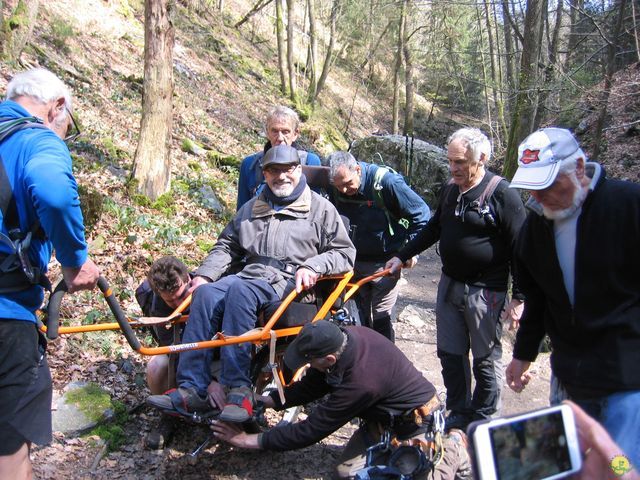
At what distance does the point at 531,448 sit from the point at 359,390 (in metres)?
1.78

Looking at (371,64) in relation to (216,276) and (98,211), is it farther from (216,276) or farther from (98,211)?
(216,276)

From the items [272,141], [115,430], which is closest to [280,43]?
[272,141]

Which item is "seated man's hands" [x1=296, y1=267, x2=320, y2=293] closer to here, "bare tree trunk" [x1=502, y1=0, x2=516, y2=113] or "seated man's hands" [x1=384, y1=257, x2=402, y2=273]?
"seated man's hands" [x1=384, y1=257, x2=402, y2=273]

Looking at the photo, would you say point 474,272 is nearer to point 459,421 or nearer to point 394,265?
point 394,265

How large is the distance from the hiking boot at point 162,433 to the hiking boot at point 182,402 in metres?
0.59

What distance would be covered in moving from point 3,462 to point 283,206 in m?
2.47

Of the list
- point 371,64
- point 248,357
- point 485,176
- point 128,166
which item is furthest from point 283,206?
point 371,64

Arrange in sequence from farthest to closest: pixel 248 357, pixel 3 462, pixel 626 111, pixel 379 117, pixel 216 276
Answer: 1. pixel 379 117
2. pixel 626 111
3. pixel 216 276
4. pixel 248 357
5. pixel 3 462

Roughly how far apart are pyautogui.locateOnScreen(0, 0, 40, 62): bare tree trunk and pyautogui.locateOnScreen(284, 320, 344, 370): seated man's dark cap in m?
9.34

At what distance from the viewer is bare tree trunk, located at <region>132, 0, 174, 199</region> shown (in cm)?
816

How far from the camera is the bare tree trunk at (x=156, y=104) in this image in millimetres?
8156

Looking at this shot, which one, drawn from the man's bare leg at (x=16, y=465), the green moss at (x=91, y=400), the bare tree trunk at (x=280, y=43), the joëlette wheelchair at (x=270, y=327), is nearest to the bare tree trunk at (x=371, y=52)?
the bare tree trunk at (x=280, y=43)

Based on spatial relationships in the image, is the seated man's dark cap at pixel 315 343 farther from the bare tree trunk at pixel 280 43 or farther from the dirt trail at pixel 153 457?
the bare tree trunk at pixel 280 43

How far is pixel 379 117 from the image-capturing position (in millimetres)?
32812
